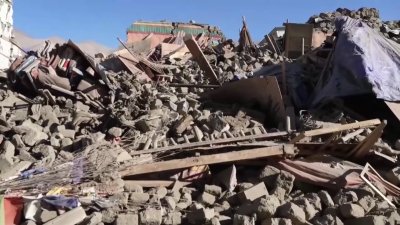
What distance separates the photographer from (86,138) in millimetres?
5152

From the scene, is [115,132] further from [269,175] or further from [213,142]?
[269,175]

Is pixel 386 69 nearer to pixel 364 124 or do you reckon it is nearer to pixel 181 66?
pixel 364 124

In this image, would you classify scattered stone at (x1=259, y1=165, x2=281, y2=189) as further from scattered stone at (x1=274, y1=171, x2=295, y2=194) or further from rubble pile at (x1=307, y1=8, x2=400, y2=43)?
rubble pile at (x1=307, y1=8, x2=400, y2=43)

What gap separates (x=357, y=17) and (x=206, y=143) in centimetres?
1109

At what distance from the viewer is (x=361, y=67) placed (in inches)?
245

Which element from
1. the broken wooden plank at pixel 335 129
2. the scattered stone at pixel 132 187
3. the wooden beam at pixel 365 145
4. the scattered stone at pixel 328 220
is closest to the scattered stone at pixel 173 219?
the scattered stone at pixel 132 187

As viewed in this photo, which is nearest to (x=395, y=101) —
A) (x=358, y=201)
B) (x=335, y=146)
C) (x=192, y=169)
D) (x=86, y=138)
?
(x=335, y=146)

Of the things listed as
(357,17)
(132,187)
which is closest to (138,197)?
(132,187)

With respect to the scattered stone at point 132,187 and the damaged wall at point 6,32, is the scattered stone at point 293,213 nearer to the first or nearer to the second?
the scattered stone at point 132,187

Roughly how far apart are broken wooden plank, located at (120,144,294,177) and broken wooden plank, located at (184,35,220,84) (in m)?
3.45

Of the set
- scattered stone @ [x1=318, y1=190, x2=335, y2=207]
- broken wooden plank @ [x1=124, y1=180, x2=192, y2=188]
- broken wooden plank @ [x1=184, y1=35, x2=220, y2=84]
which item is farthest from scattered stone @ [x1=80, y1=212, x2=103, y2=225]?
broken wooden plank @ [x1=184, y1=35, x2=220, y2=84]

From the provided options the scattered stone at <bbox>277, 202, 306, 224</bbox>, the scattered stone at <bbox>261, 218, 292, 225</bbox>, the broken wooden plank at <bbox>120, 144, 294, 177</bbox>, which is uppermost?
the broken wooden plank at <bbox>120, 144, 294, 177</bbox>

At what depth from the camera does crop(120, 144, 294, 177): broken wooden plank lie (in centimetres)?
470

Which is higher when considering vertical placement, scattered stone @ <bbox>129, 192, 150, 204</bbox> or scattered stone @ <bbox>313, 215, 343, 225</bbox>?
scattered stone @ <bbox>129, 192, 150, 204</bbox>
